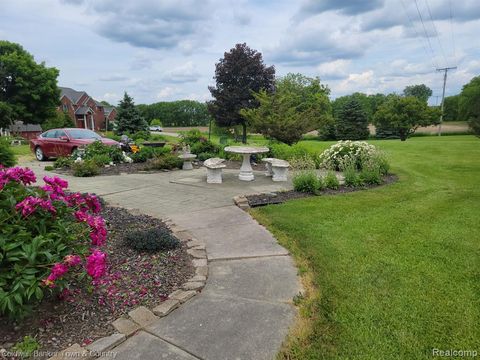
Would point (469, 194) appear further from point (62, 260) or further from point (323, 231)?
point (62, 260)

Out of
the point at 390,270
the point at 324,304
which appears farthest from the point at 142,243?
the point at 390,270

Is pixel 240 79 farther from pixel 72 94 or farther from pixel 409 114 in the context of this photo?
pixel 72 94

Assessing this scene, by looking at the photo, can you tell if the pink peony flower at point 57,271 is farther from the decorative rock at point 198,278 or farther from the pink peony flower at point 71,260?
the decorative rock at point 198,278

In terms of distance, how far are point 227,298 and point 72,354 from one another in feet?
3.75

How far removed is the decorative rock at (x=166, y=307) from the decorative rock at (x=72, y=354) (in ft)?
1.80

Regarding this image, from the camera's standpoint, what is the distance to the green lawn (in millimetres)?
2174

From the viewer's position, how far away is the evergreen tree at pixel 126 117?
28312 millimetres

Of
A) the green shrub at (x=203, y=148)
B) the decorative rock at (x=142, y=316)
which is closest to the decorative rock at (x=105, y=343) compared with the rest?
the decorative rock at (x=142, y=316)

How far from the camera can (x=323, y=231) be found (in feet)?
14.0

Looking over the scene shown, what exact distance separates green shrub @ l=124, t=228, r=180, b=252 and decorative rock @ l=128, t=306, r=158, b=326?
1.09 meters

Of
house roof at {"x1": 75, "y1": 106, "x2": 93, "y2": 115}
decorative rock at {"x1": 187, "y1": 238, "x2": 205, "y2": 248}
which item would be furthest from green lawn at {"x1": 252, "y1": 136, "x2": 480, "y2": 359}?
house roof at {"x1": 75, "y1": 106, "x2": 93, "y2": 115}

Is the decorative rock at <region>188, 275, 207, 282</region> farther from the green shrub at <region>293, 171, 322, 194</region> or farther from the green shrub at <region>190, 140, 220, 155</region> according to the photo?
the green shrub at <region>190, 140, 220, 155</region>

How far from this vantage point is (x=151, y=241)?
3.55m

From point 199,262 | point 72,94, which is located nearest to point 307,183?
point 199,262
